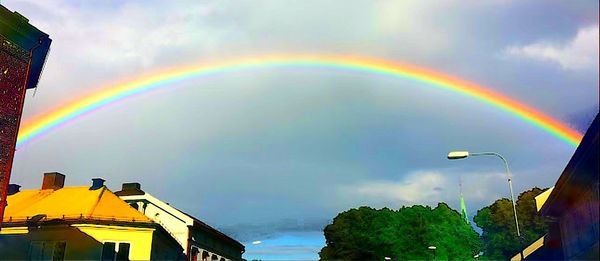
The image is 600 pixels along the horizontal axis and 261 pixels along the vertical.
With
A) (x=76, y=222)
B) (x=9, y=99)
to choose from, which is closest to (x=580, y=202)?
(x=9, y=99)

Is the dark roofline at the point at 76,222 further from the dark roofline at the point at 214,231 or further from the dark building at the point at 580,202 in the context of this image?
the dark building at the point at 580,202

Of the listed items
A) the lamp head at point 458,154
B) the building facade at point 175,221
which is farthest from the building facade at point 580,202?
the building facade at point 175,221

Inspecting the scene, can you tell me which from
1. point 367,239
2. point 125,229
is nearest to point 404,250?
point 367,239

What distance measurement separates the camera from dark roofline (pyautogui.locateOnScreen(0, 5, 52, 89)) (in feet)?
80.0

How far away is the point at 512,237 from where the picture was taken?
69.8 meters

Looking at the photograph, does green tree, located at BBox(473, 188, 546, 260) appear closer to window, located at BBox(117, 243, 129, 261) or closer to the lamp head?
the lamp head

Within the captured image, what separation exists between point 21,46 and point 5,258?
50.1 ft

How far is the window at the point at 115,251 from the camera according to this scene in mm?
32969

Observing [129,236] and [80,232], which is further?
[129,236]

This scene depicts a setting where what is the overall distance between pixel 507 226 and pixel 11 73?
211ft

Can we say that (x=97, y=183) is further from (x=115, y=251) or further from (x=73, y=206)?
(x=115, y=251)

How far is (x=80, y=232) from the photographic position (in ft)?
108

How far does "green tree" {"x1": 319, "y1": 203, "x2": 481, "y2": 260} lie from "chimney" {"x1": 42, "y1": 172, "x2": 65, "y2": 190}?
4905 cm

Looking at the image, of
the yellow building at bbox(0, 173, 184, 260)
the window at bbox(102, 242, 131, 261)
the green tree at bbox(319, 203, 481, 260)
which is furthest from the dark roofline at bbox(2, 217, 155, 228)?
the green tree at bbox(319, 203, 481, 260)
